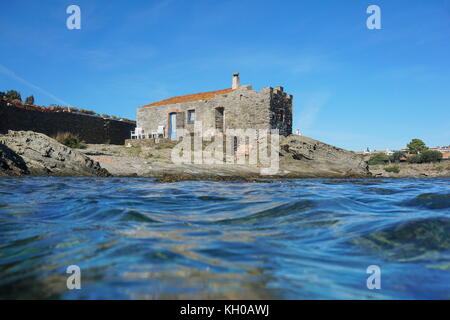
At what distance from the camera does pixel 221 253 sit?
7.30 feet

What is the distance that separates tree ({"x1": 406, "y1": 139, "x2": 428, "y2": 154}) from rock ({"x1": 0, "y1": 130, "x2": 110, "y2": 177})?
123 feet

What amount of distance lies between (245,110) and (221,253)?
62.8ft

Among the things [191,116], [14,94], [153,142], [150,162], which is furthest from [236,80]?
[14,94]

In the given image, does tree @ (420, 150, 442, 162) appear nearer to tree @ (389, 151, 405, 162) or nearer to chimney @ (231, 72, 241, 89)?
tree @ (389, 151, 405, 162)

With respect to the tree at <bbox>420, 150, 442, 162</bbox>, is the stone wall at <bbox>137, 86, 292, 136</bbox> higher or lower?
higher

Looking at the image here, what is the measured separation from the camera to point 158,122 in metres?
25.6

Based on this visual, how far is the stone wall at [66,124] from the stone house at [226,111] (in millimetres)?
2149

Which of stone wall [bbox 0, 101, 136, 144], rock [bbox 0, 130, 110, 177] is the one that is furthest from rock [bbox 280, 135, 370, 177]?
stone wall [bbox 0, 101, 136, 144]

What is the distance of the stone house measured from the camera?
20453mm

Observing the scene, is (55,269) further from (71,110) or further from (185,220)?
(71,110)

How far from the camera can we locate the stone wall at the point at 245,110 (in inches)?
801

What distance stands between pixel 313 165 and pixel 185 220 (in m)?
15.4

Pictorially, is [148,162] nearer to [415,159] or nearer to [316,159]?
[316,159]
